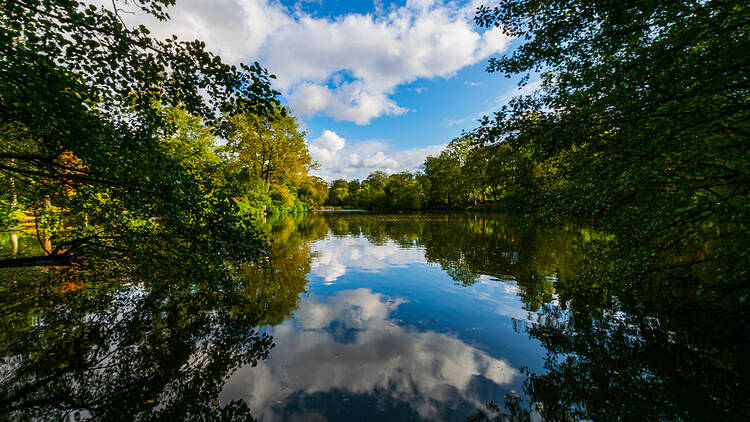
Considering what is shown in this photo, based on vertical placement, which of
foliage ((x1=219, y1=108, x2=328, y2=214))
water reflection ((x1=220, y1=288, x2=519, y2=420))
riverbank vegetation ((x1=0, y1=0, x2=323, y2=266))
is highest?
foliage ((x1=219, y1=108, x2=328, y2=214))

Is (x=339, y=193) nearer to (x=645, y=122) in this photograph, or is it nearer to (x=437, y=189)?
(x=437, y=189)

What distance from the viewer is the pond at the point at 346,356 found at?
4445 millimetres

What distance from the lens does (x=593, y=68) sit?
20.4 feet

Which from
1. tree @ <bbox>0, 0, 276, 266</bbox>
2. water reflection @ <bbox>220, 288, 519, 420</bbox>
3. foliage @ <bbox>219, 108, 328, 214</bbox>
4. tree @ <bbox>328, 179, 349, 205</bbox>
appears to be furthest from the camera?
tree @ <bbox>328, 179, 349, 205</bbox>

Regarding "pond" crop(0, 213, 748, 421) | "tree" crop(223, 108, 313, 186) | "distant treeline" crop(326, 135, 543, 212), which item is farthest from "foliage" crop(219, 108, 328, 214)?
"pond" crop(0, 213, 748, 421)

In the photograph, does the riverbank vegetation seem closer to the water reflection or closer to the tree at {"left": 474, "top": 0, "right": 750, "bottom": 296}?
the water reflection

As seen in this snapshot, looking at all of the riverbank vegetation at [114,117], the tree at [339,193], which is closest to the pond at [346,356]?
the riverbank vegetation at [114,117]

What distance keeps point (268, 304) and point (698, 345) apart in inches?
442

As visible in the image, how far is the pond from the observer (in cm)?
445

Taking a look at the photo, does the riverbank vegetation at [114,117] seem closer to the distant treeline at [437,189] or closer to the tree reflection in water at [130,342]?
the tree reflection in water at [130,342]

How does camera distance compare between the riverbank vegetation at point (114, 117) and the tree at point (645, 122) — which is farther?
the tree at point (645, 122)

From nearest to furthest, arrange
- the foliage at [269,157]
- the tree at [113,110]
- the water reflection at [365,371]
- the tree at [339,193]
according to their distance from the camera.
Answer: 1. the tree at [113,110]
2. the water reflection at [365,371]
3. the foliage at [269,157]
4. the tree at [339,193]

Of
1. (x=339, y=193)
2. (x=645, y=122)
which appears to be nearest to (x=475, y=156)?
(x=645, y=122)

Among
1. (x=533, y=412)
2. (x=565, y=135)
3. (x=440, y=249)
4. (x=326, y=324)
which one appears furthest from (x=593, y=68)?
(x=440, y=249)
